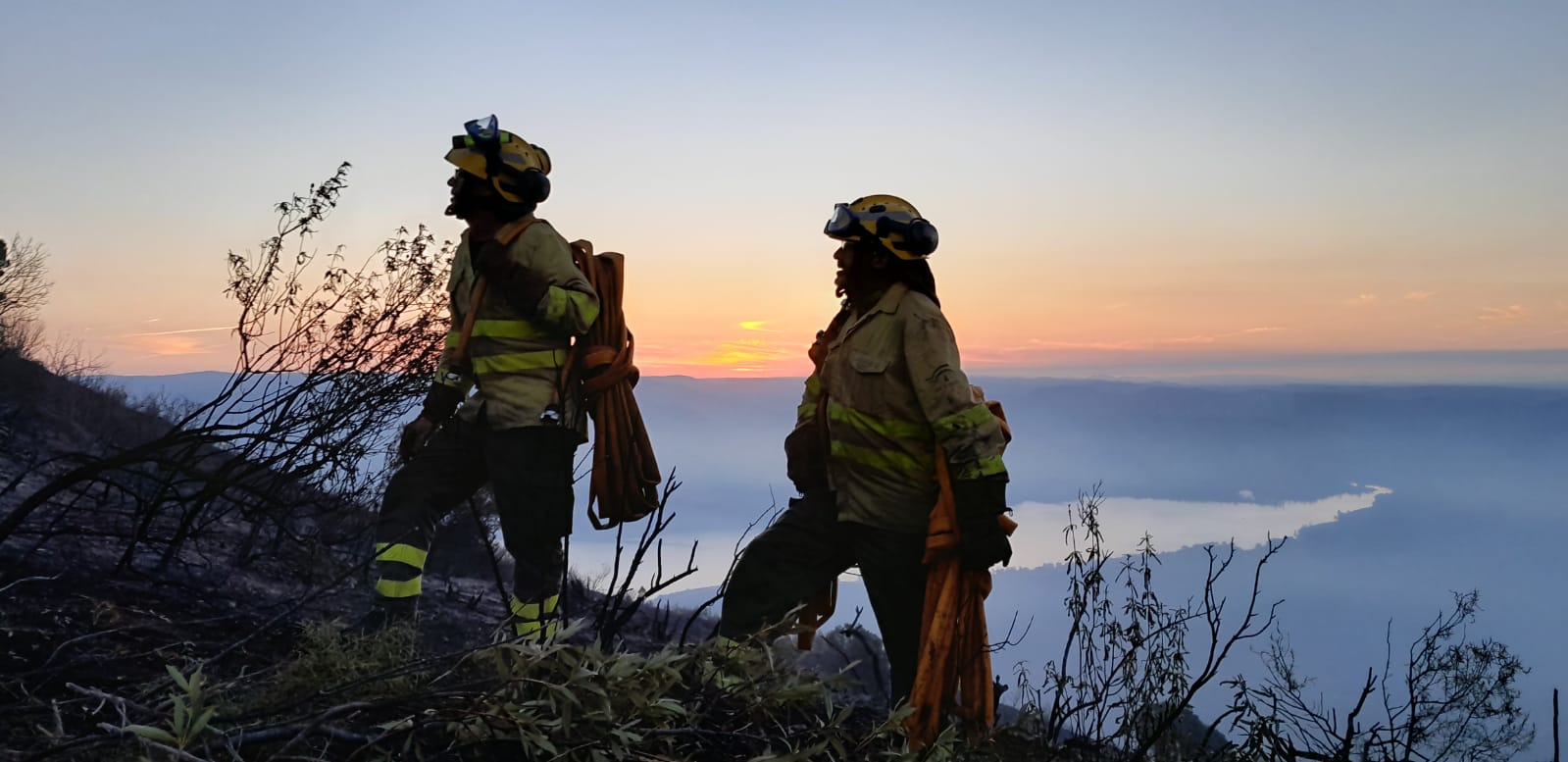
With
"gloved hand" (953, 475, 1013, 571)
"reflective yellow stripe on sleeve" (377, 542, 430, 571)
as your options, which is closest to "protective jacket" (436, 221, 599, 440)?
"reflective yellow stripe on sleeve" (377, 542, 430, 571)

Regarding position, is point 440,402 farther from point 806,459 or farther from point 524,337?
point 806,459

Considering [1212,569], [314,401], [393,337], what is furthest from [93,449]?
[1212,569]

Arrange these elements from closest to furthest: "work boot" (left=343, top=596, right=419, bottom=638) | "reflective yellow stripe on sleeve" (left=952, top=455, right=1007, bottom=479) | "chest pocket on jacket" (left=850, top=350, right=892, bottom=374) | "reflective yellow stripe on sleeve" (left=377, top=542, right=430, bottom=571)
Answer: "reflective yellow stripe on sleeve" (left=952, top=455, right=1007, bottom=479), "chest pocket on jacket" (left=850, top=350, right=892, bottom=374), "work boot" (left=343, top=596, right=419, bottom=638), "reflective yellow stripe on sleeve" (left=377, top=542, right=430, bottom=571)

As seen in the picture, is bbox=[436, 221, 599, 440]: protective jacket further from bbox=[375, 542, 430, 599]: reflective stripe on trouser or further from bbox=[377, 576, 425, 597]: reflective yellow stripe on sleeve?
bbox=[377, 576, 425, 597]: reflective yellow stripe on sleeve

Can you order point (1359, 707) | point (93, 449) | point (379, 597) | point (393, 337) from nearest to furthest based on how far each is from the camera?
point (1359, 707), point (379, 597), point (393, 337), point (93, 449)

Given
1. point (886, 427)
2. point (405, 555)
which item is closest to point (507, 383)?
point (405, 555)

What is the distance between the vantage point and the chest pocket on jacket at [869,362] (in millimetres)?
3877

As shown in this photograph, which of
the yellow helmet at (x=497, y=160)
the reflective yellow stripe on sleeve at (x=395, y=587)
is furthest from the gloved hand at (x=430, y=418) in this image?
the yellow helmet at (x=497, y=160)

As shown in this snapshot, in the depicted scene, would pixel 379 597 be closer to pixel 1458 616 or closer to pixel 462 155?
pixel 462 155

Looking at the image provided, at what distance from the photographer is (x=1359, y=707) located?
2402 millimetres

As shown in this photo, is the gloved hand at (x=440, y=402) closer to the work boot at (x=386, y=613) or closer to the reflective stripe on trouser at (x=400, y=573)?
the reflective stripe on trouser at (x=400, y=573)

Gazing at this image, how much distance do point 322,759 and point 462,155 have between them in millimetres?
3357

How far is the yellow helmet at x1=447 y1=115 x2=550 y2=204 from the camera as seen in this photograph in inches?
186

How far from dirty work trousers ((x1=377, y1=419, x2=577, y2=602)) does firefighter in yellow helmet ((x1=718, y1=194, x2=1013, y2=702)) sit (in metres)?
1.11
